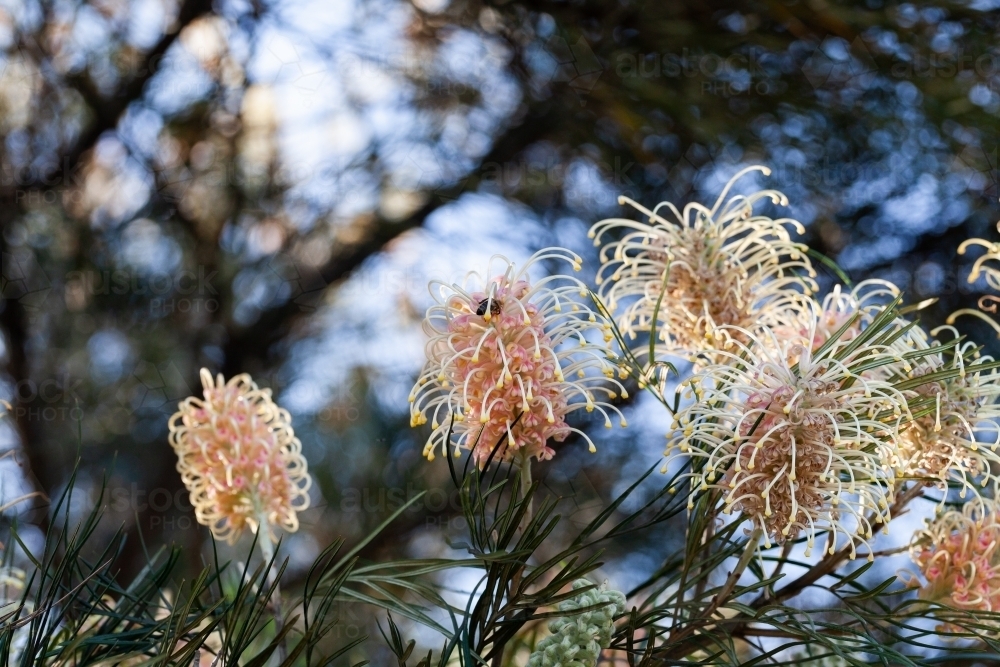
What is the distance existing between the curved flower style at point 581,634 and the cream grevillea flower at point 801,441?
63mm

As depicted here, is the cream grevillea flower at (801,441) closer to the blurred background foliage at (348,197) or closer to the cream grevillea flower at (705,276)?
the cream grevillea flower at (705,276)

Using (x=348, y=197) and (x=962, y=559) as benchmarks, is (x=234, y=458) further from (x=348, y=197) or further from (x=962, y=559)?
(x=348, y=197)

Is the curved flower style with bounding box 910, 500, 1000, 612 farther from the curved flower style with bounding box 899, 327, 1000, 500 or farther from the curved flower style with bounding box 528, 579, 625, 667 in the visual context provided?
the curved flower style with bounding box 528, 579, 625, 667

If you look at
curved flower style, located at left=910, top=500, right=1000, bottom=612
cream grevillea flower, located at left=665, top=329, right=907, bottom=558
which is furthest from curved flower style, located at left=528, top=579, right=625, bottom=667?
curved flower style, located at left=910, top=500, right=1000, bottom=612

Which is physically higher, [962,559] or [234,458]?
[962,559]

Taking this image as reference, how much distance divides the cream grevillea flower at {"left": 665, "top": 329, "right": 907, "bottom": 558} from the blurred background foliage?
62 cm

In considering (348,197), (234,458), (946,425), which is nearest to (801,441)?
(946,425)

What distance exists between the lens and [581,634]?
1.15 ft

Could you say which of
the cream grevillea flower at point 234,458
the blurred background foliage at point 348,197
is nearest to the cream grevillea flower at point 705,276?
the cream grevillea flower at point 234,458

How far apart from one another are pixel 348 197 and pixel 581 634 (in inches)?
43.5

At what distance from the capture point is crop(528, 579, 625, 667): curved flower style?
0.35 meters

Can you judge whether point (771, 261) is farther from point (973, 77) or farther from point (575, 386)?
point (973, 77)

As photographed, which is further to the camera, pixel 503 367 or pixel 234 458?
pixel 234 458

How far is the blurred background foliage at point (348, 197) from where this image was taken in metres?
1.00
